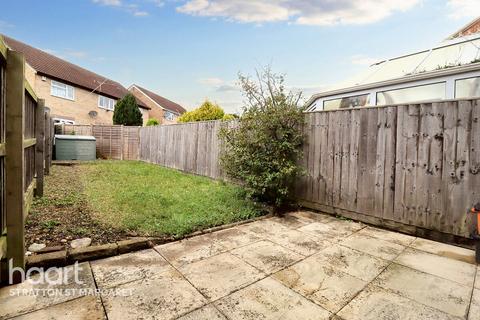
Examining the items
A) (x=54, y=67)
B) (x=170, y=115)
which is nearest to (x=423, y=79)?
(x=54, y=67)

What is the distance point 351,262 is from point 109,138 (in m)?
14.1

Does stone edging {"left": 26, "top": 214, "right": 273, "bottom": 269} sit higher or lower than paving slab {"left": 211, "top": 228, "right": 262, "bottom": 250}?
higher

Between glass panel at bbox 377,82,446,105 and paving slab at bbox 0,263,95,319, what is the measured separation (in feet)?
28.1

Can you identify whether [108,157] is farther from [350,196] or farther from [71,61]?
[71,61]

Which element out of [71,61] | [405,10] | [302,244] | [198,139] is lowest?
[302,244]

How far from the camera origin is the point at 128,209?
422cm

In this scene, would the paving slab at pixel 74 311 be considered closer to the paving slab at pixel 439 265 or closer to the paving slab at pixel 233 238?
the paving slab at pixel 233 238

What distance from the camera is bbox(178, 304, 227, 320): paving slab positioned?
5.84 ft

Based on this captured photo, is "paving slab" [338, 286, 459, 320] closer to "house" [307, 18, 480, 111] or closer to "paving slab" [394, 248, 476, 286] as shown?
"paving slab" [394, 248, 476, 286]

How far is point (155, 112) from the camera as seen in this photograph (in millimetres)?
31578

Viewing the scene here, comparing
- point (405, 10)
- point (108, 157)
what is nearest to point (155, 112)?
point (108, 157)

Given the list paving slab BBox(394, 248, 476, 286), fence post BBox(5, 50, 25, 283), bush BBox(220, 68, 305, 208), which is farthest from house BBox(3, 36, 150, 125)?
paving slab BBox(394, 248, 476, 286)

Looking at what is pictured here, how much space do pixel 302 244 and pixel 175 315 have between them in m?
1.90

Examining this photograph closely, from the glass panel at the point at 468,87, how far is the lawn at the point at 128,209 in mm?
6132
